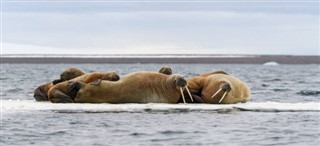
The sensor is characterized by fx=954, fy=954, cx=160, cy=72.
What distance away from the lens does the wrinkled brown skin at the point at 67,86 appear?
23.7 m

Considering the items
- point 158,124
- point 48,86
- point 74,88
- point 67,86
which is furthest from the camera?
point 48,86

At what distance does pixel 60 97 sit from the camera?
2364 centimetres

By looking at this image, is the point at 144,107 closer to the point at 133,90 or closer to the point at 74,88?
the point at 133,90

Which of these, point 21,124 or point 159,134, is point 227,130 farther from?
point 21,124

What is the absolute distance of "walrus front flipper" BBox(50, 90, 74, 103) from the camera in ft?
77.6

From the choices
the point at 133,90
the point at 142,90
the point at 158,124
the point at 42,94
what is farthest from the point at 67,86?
the point at 158,124

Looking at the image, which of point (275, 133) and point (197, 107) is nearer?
point (275, 133)

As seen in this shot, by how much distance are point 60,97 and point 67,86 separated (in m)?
0.35

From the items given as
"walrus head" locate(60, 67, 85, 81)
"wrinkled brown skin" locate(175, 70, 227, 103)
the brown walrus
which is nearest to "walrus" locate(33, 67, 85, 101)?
"walrus head" locate(60, 67, 85, 81)

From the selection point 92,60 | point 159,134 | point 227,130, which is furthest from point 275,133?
point 92,60

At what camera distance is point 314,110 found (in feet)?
74.9

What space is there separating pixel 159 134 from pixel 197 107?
12.8ft

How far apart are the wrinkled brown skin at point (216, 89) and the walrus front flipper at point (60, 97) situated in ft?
10.1

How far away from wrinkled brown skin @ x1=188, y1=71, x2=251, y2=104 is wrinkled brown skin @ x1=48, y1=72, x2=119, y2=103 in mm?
2080
